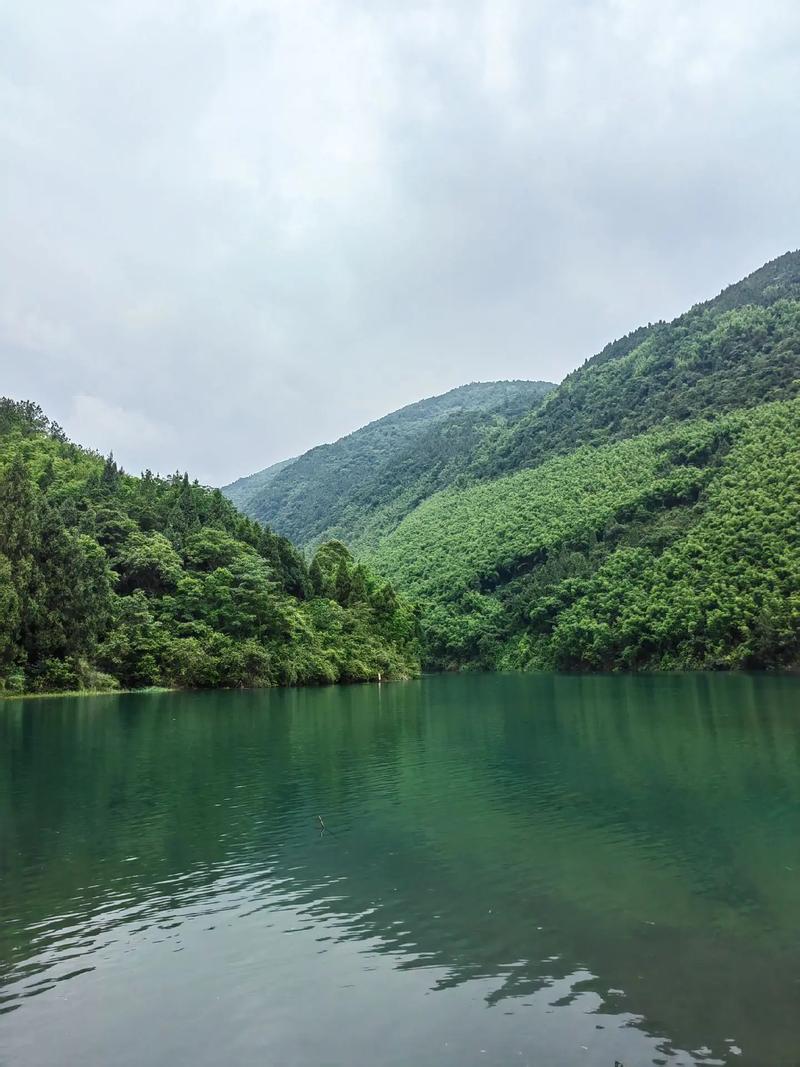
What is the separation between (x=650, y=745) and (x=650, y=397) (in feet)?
434

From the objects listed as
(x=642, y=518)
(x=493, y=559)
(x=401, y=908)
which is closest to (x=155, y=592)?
(x=401, y=908)

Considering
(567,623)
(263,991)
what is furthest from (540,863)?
(567,623)

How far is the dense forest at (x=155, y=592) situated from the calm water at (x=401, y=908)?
26663 mm

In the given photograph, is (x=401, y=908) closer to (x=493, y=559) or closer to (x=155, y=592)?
(x=155, y=592)

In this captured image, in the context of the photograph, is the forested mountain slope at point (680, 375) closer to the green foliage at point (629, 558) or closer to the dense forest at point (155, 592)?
the green foliage at point (629, 558)

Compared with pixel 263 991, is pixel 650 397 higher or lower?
higher

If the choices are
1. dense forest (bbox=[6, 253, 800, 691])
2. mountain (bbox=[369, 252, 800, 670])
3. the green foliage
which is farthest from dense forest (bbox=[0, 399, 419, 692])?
mountain (bbox=[369, 252, 800, 670])

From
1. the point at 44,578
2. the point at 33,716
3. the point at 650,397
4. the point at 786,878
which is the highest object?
the point at 650,397

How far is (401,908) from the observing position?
11656mm

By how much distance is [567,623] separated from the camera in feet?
319

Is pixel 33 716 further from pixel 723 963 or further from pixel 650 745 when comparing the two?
pixel 723 963

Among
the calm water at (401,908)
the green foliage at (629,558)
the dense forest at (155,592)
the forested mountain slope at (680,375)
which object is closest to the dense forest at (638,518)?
the green foliage at (629,558)

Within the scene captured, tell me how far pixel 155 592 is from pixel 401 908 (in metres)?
56.2

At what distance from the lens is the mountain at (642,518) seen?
260ft
